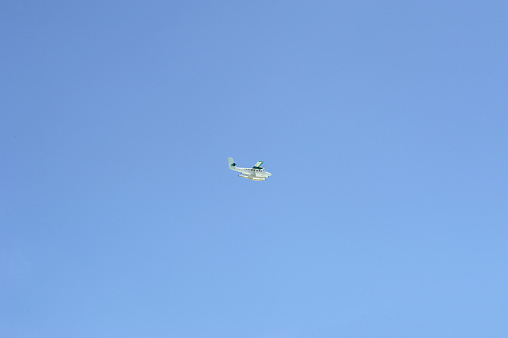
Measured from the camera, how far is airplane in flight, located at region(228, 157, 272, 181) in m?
109

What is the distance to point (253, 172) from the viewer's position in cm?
10962

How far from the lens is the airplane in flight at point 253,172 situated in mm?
108750

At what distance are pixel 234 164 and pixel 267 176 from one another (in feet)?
36.0

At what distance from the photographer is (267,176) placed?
111m

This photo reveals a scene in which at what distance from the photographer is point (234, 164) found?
111625 millimetres
